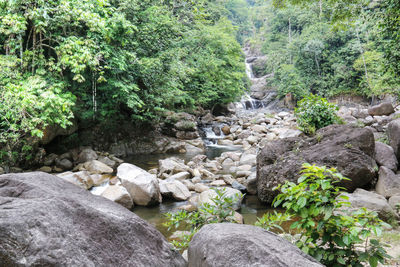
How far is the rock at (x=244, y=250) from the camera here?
1.63 meters

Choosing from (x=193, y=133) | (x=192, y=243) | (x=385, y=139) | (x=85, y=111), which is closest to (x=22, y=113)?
(x=85, y=111)

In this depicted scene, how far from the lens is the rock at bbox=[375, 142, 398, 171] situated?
18.4 ft

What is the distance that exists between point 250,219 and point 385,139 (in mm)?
5615

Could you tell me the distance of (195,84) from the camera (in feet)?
53.2

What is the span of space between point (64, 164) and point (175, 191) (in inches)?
208

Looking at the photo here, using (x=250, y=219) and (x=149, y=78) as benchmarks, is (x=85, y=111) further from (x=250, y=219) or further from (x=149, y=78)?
(x=250, y=219)

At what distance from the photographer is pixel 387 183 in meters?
5.02

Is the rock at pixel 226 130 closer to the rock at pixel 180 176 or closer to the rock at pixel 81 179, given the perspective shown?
the rock at pixel 180 176

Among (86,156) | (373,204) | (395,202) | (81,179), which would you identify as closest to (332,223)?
(373,204)

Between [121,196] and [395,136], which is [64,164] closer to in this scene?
[121,196]

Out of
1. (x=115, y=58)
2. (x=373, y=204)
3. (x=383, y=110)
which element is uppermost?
(x=115, y=58)

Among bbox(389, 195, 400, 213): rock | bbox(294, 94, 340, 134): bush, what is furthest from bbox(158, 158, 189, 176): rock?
bbox(389, 195, 400, 213): rock

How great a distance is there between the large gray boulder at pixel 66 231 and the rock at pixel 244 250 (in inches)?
20.5

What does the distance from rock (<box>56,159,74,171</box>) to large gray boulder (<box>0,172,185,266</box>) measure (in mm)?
7318
